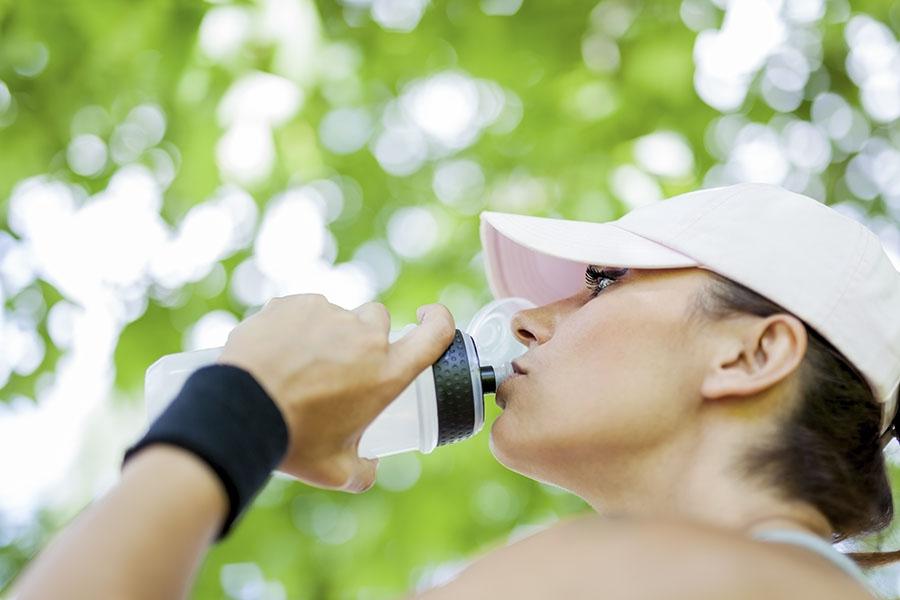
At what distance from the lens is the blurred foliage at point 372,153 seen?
3.50 m

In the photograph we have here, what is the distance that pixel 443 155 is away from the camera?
176 inches

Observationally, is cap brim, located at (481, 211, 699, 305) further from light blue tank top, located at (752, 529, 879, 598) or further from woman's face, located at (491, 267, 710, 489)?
light blue tank top, located at (752, 529, 879, 598)

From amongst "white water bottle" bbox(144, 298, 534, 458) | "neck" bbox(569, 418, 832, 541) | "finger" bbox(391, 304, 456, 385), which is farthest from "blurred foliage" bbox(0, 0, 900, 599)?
"neck" bbox(569, 418, 832, 541)

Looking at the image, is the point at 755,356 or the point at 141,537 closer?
the point at 141,537

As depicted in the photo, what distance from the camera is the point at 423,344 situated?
1.57 metres

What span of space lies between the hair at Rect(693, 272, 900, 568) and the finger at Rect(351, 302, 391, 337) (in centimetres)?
48

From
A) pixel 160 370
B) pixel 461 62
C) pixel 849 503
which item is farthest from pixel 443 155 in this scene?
pixel 849 503

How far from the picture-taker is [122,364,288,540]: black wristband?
120 cm

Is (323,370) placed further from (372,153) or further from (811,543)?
(372,153)

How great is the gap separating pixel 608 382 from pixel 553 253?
249 mm

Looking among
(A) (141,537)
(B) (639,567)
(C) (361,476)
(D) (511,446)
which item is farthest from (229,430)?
(D) (511,446)

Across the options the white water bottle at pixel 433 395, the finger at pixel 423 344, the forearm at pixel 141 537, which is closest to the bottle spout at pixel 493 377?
the white water bottle at pixel 433 395

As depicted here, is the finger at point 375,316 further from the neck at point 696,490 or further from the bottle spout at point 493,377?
the neck at point 696,490

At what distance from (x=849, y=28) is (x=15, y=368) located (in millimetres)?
3285
